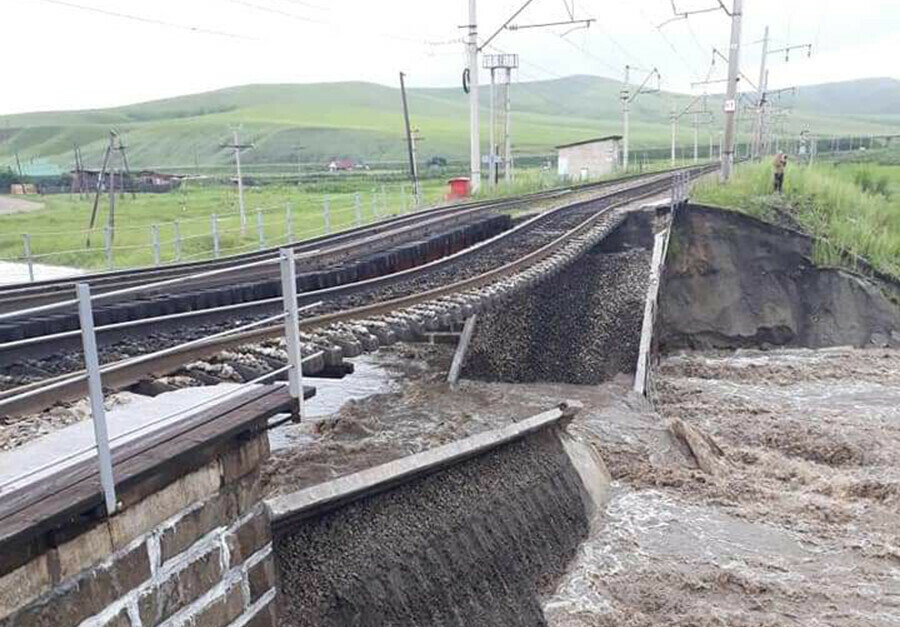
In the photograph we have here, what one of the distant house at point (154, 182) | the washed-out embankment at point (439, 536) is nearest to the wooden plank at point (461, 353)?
the washed-out embankment at point (439, 536)

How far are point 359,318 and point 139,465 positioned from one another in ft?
16.3

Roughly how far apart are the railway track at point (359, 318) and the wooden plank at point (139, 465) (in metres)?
0.49

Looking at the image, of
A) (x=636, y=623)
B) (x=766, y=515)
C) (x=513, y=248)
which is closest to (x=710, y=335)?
(x=513, y=248)

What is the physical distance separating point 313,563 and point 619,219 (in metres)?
15.3

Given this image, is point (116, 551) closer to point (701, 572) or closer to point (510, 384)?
point (701, 572)

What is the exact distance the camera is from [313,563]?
658 centimetres

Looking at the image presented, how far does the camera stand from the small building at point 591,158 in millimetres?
47031

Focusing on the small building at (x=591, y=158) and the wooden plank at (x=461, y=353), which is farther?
the small building at (x=591, y=158)

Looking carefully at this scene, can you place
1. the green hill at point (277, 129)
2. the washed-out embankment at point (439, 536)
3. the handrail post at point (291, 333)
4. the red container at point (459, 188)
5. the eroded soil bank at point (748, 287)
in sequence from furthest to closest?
the green hill at point (277, 129)
the red container at point (459, 188)
the eroded soil bank at point (748, 287)
the washed-out embankment at point (439, 536)
the handrail post at point (291, 333)

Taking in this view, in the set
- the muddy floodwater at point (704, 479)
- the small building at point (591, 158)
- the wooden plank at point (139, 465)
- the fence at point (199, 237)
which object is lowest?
the muddy floodwater at point (704, 479)

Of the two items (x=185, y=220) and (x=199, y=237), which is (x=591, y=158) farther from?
(x=185, y=220)

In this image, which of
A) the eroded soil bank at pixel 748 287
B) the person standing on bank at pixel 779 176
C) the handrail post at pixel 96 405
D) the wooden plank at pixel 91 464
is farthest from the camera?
the person standing on bank at pixel 779 176

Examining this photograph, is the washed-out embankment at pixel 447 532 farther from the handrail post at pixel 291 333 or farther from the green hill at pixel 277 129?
the green hill at pixel 277 129

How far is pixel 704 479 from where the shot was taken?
468 inches
